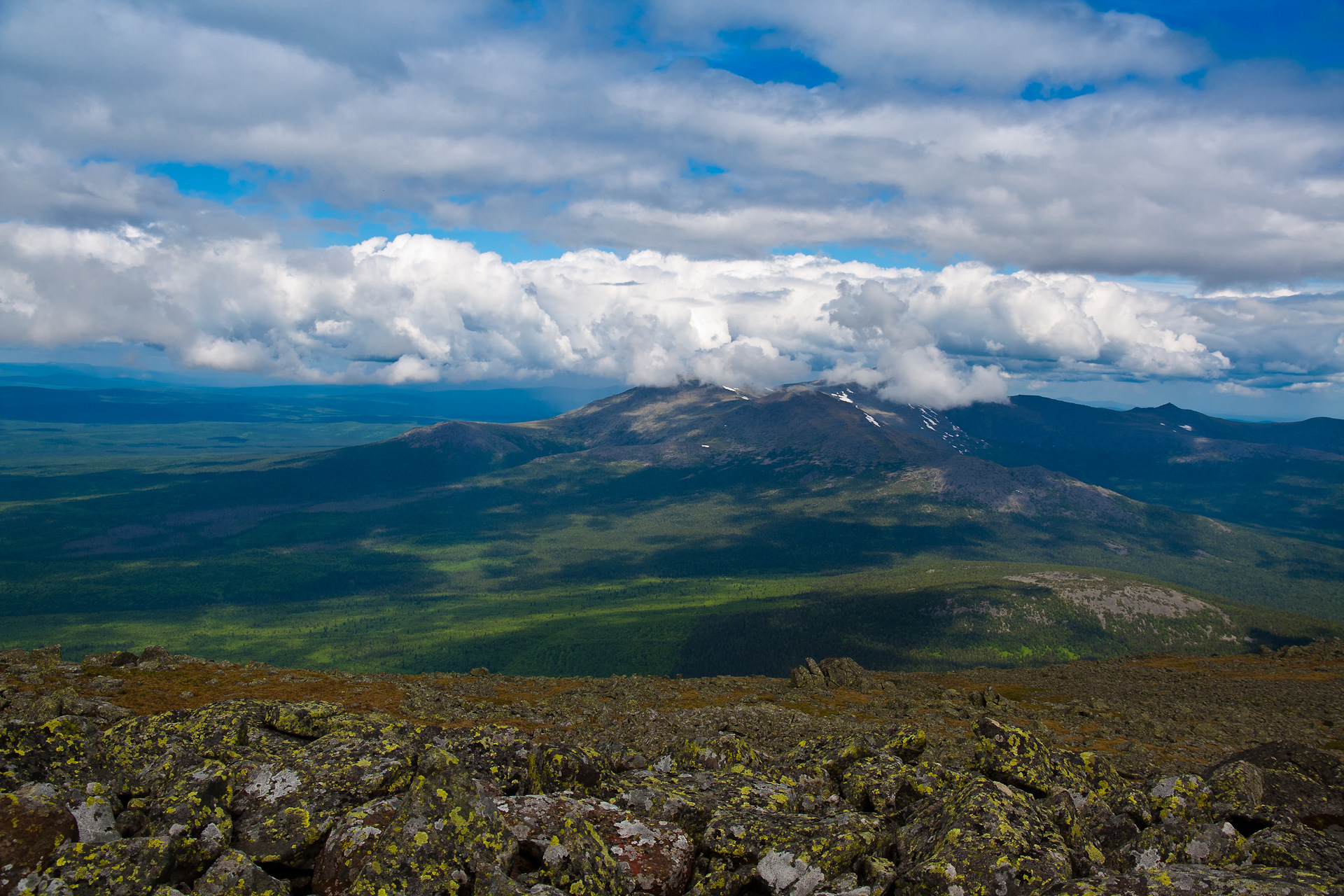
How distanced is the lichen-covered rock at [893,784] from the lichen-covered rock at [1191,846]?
427cm

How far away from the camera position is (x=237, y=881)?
13.5 m

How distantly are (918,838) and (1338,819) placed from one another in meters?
13.2

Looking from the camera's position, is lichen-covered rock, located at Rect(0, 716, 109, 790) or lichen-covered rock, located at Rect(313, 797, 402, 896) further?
lichen-covered rock, located at Rect(0, 716, 109, 790)

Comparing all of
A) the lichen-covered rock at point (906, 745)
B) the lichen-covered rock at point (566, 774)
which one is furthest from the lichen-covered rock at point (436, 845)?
the lichen-covered rock at point (906, 745)

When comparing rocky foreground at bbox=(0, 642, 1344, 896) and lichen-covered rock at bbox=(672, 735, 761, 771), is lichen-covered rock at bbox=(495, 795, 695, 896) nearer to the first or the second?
rocky foreground at bbox=(0, 642, 1344, 896)

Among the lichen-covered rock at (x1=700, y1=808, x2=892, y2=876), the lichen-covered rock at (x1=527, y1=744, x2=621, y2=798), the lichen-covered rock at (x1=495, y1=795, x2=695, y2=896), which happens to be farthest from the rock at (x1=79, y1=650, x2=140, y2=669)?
the lichen-covered rock at (x1=700, y1=808, x2=892, y2=876)

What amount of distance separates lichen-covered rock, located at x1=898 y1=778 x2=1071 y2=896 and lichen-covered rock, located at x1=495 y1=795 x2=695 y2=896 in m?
5.09

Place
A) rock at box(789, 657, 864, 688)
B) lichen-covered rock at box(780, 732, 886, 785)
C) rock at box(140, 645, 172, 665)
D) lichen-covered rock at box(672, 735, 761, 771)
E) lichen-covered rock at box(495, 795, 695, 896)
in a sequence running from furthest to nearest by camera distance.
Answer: rock at box(789, 657, 864, 688) < rock at box(140, 645, 172, 665) < lichen-covered rock at box(672, 735, 761, 771) < lichen-covered rock at box(780, 732, 886, 785) < lichen-covered rock at box(495, 795, 695, 896)

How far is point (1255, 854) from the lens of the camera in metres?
16.3

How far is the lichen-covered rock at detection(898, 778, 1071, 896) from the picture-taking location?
14203 millimetres

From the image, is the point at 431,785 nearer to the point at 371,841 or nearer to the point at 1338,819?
the point at 371,841

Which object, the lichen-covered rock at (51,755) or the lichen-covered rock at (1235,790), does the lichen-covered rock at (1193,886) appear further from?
the lichen-covered rock at (51,755)

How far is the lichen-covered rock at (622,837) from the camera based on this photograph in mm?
15445

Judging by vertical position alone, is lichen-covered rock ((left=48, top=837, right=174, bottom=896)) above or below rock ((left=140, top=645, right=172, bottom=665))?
above
